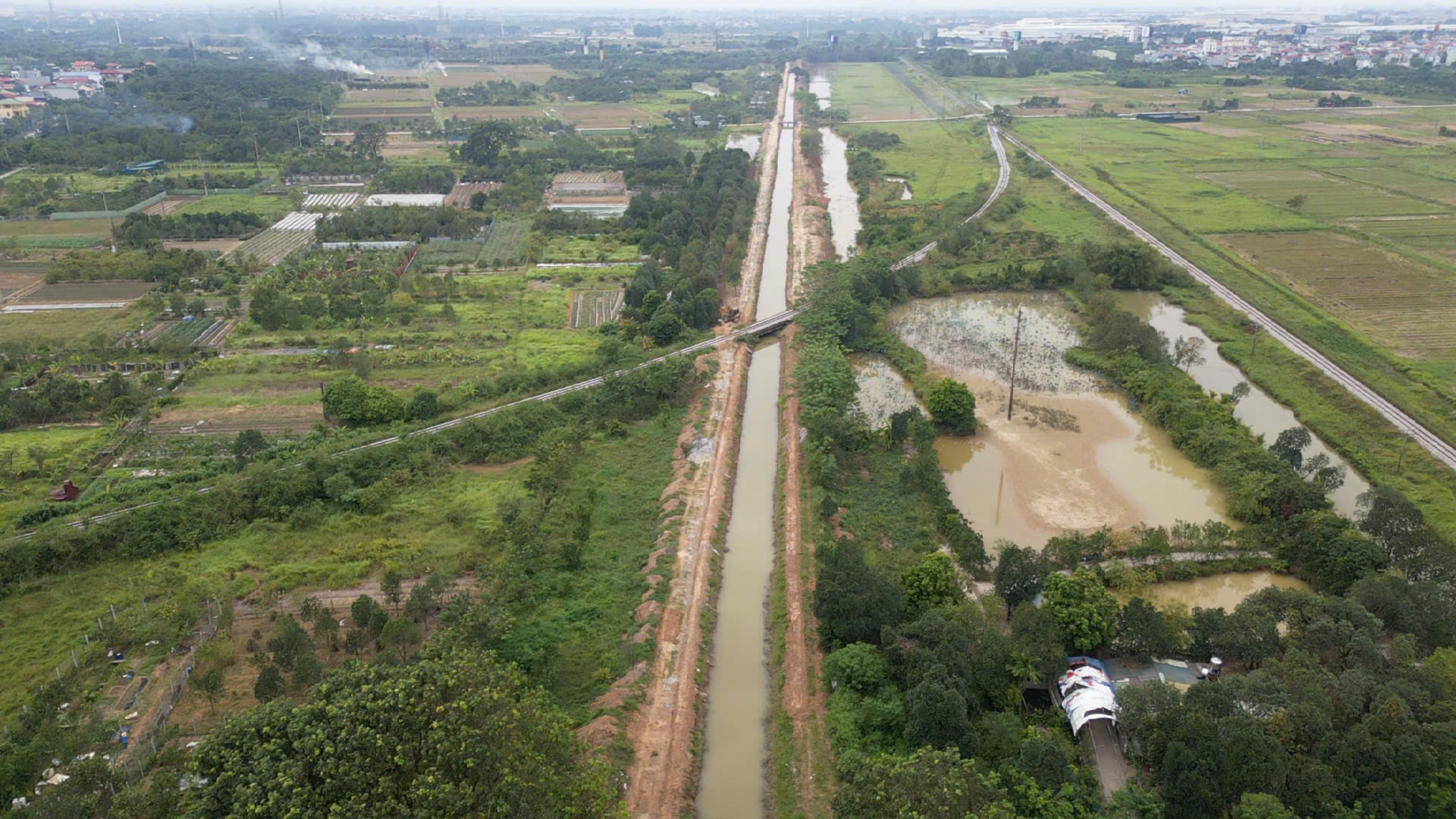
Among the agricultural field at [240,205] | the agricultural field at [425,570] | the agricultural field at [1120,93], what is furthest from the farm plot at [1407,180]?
the agricultural field at [240,205]

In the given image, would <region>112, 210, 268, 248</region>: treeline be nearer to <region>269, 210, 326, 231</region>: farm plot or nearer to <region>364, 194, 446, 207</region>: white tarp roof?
<region>269, 210, 326, 231</region>: farm plot

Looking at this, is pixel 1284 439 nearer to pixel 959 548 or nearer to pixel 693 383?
pixel 959 548

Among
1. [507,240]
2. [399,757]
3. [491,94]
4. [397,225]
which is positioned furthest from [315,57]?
[399,757]

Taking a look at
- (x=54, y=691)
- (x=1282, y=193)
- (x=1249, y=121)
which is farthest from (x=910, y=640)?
(x=1249, y=121)

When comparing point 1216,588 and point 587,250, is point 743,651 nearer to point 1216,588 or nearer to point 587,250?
point 1216,588

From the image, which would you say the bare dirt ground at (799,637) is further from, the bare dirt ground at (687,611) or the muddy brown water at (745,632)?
the bare dirt ground at (687,611)

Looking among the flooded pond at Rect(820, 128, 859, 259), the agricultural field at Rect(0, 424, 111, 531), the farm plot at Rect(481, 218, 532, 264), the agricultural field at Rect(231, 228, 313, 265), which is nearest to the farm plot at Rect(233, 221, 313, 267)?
the agricultural field at Rect(231, 228, 313, 265)
